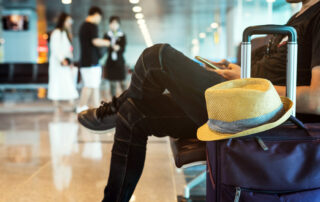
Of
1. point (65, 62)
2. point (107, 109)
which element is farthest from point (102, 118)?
point (65, 62)

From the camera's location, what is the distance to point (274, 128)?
1005 mm

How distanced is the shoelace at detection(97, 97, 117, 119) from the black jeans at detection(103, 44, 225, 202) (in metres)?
0.12

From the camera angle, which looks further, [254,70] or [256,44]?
[256,44]

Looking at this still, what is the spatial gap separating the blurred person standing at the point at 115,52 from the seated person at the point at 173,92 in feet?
15.5

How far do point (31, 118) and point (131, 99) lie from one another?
428 centimetres

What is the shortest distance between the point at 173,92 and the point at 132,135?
9.7 inches

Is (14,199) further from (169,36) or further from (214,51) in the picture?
(169,36)

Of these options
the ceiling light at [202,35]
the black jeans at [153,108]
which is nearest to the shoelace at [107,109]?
the black jeans at [153,108]

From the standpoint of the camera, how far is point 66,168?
2596mm

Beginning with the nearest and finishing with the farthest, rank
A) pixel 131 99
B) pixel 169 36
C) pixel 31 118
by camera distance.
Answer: pixel 131 99
pixel 31 118
pixel 169 36

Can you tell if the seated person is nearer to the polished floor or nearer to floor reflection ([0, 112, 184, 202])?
the polished floor

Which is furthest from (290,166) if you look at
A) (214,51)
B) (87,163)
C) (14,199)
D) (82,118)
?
(214,51)

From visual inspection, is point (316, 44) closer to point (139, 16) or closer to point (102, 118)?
point (102, 118)

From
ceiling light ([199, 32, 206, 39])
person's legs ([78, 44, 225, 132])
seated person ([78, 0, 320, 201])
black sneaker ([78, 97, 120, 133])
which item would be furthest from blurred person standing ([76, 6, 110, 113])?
ceiling light ([199, 32, 206, 39])
